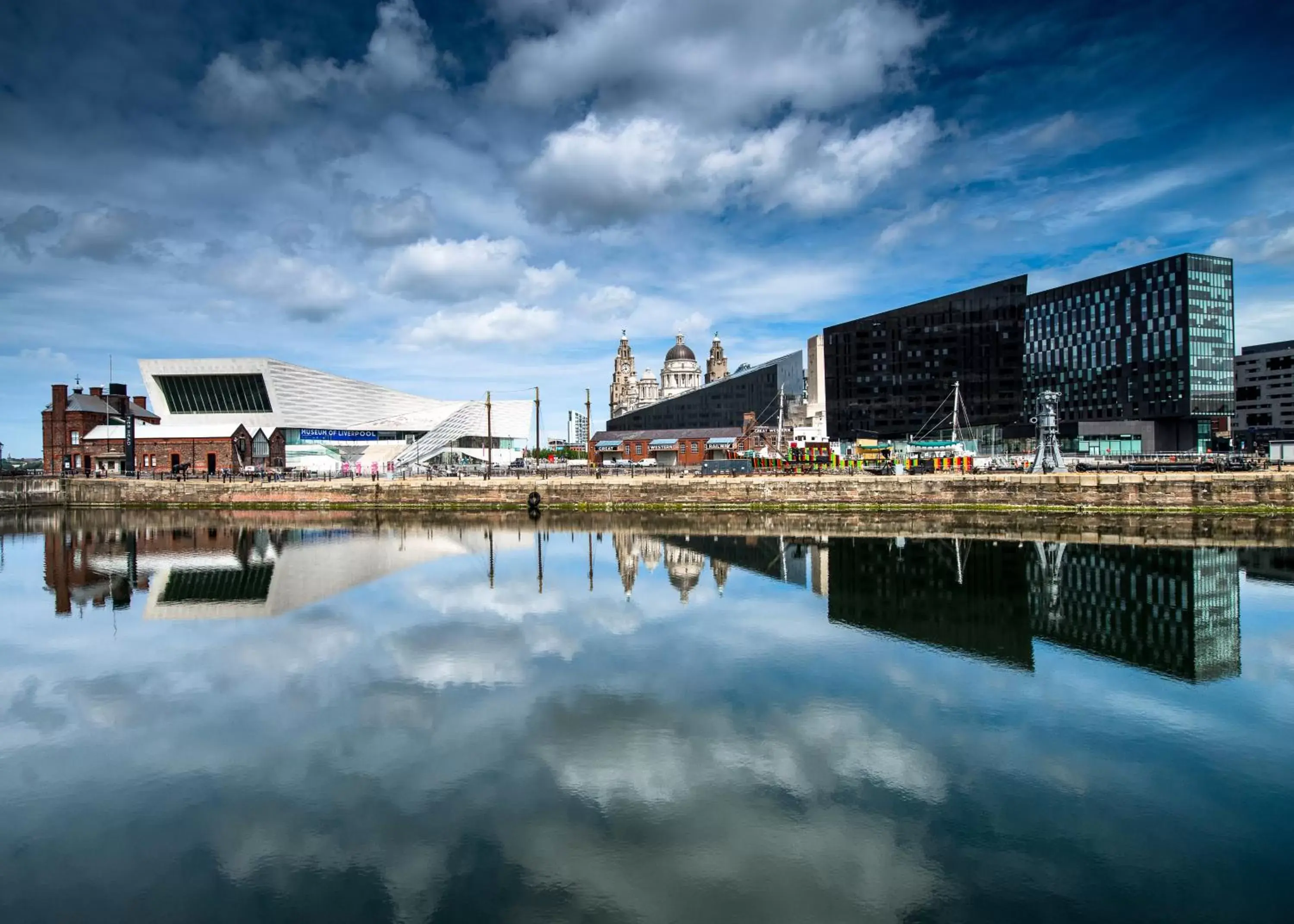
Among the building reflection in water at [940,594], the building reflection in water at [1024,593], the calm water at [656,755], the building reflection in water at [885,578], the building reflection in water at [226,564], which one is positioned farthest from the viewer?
the building reflection in water at [226,564]

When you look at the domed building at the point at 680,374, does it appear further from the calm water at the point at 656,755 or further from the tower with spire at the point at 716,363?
the calm water at the point at 656,755

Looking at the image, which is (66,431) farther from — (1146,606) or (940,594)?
(1146,606)

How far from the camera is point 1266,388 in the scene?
518ft

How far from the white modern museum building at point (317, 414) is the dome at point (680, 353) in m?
83.6

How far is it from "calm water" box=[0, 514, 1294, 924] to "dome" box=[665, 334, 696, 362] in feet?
515

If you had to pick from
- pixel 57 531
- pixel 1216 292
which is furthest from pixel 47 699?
pixel 1216 292

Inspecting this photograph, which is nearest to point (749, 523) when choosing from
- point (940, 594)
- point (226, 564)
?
point (940, 594)

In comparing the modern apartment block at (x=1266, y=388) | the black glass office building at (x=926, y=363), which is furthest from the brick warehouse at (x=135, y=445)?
the modern apartment block at (x=1266, y=388)

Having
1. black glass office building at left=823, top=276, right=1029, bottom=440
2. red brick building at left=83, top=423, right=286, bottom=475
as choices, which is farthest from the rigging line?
red brick building at left=83, top=423, right=286, bottom=475

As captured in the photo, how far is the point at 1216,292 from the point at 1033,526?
77.2m

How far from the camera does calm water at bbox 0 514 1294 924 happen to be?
9.89 meters

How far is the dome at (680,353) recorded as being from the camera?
18388 cm

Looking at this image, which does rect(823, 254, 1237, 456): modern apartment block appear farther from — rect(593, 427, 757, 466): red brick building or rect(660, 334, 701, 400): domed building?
rect(660, 334, 701, 400): domed building

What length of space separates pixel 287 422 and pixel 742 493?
2289 inches
